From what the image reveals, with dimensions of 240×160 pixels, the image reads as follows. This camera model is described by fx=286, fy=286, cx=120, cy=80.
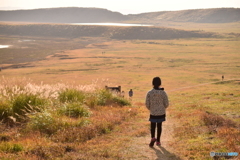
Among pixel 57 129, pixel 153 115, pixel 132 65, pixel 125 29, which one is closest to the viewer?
pixel 153 115

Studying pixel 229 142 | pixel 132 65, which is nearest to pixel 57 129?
pixel 229 142

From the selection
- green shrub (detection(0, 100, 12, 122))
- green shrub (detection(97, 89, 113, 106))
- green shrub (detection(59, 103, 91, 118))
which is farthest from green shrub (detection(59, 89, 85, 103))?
green shrub (detection(0, 100, 12, 122))

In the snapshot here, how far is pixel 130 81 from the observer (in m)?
53.1

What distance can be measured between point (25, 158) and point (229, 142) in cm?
526

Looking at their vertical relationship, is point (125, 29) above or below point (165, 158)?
above

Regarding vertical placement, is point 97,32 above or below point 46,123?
above

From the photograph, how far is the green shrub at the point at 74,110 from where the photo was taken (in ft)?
37.6

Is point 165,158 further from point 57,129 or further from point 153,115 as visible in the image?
point 57,129

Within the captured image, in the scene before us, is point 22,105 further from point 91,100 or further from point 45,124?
point 91,100

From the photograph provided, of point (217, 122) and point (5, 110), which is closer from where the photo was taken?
point (217, 122)

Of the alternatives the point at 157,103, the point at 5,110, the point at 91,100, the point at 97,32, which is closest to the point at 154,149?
the point at 157,103

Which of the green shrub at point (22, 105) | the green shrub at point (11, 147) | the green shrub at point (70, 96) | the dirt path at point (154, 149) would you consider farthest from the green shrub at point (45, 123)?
the green shrub at point (70, 96)

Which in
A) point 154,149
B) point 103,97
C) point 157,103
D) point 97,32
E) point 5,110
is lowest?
point 154,149

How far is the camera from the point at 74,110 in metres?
11.7
